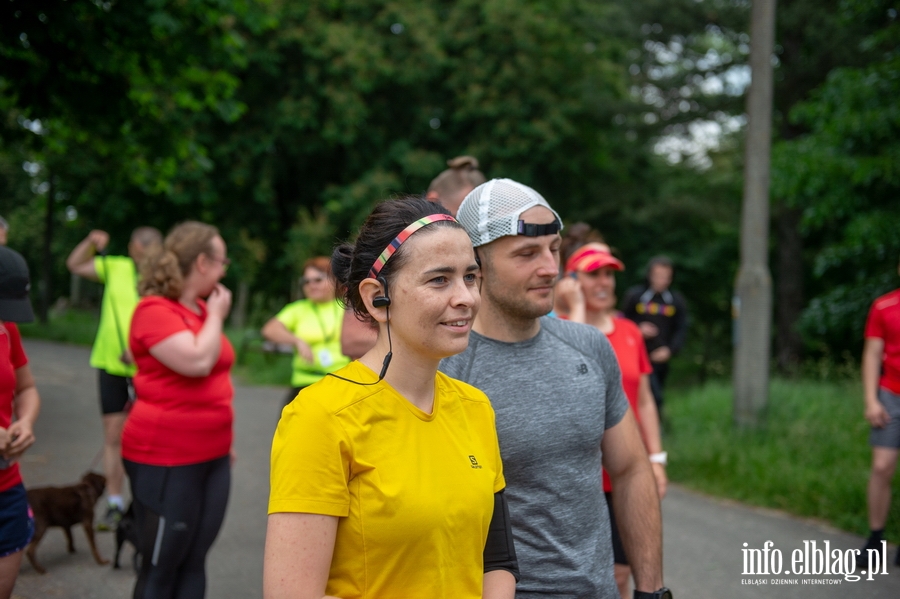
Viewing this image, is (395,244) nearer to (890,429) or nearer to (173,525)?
(173,525)

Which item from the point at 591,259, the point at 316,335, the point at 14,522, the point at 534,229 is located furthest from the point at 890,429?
the point at 14,522

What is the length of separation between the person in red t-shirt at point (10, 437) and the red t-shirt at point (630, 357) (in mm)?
2732

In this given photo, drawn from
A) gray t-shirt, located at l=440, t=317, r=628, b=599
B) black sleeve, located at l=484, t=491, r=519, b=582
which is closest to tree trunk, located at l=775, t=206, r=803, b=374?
gray t-shirt, located at l=440, t=317, r=628, b=599

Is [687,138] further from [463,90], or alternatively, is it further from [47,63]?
[47,63]

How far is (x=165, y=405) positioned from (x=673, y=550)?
411cm

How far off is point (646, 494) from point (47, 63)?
7.57 meters

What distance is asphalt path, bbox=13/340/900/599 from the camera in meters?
5.19

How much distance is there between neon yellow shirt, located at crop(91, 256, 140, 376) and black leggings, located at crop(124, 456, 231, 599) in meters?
2.52

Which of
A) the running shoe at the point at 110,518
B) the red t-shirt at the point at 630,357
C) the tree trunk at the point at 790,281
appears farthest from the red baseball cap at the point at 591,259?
the tree trunk at the point at 790,281

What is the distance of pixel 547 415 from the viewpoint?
2412mm

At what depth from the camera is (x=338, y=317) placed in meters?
6.27

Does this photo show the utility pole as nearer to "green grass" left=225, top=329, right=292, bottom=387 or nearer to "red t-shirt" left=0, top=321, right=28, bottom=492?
"red t-shirt" left=0, top=321, right=28, bottom=492

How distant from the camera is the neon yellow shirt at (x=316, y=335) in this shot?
6.13 m

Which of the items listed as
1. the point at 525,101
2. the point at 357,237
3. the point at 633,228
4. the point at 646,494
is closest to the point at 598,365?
the point at 646,494
